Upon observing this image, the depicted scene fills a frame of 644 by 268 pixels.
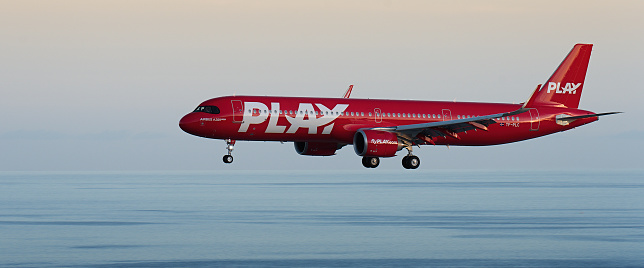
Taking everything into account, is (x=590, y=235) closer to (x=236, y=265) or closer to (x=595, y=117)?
(x=595, y=117)

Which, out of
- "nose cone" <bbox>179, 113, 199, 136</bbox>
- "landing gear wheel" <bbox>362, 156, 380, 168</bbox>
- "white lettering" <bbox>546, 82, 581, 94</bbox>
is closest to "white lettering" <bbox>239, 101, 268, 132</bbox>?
"nose cone" <bbox>179, 113, 199, 136</bbox>

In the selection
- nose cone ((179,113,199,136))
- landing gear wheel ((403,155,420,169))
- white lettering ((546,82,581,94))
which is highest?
white lettering ((546,82,581,94))

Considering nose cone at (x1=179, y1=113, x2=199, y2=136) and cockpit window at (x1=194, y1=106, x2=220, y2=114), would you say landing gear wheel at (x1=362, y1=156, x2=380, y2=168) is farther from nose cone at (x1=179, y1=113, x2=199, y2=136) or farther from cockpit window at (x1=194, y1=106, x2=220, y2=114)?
nose cone at (x1=179, y1=113, x2=199, y2=136)

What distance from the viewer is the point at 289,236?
204ft

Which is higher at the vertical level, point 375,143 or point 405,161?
point 375,143

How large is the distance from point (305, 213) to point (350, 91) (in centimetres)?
1624

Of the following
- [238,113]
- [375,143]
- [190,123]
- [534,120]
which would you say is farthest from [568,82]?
[190,123]

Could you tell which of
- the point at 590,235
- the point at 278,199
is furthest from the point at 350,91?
the point at 278,199

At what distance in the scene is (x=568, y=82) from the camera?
230 ft

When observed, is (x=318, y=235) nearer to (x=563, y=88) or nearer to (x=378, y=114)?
(x=378, y=114)

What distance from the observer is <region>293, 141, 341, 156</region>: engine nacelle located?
214ft

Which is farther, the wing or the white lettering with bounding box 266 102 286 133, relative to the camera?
the wing

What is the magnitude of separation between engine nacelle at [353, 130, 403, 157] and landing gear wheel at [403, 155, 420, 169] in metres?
2.97

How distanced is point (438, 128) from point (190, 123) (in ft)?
49.6
